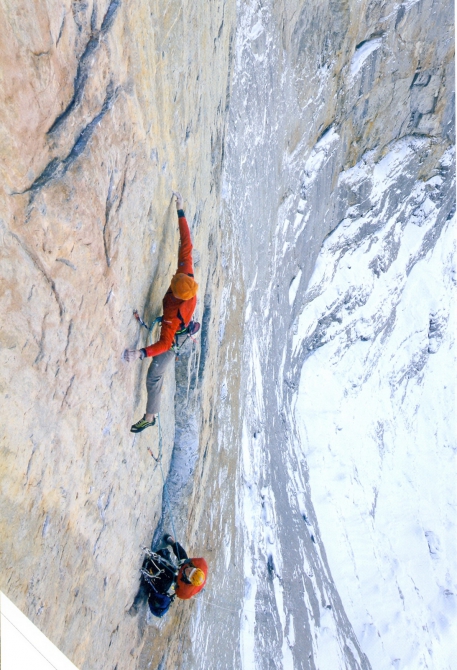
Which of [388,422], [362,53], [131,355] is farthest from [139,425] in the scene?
[388,422]

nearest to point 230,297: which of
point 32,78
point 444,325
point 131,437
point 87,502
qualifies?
point 131,437

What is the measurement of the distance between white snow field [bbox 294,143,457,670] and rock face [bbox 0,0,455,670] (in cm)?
8

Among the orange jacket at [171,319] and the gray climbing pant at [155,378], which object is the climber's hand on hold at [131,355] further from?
the gray climbing pant at [155,378]

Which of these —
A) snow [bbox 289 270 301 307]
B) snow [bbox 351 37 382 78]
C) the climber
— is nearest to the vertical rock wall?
the climber

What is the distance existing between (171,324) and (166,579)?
2573 mm

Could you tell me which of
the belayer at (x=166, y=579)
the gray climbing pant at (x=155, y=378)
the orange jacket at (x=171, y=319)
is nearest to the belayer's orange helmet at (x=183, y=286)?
the orange jacket at (x=171, y=319)

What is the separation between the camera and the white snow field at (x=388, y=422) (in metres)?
12.8

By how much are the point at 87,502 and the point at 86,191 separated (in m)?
2.03

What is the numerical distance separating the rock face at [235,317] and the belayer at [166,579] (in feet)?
0.85

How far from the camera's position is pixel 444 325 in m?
18.1

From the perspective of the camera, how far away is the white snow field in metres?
12.8

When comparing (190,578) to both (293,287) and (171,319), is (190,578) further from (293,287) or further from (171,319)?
(293,287)

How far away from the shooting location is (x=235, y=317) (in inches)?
333

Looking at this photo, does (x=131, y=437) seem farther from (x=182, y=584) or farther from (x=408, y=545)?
(x=408, y=545)
